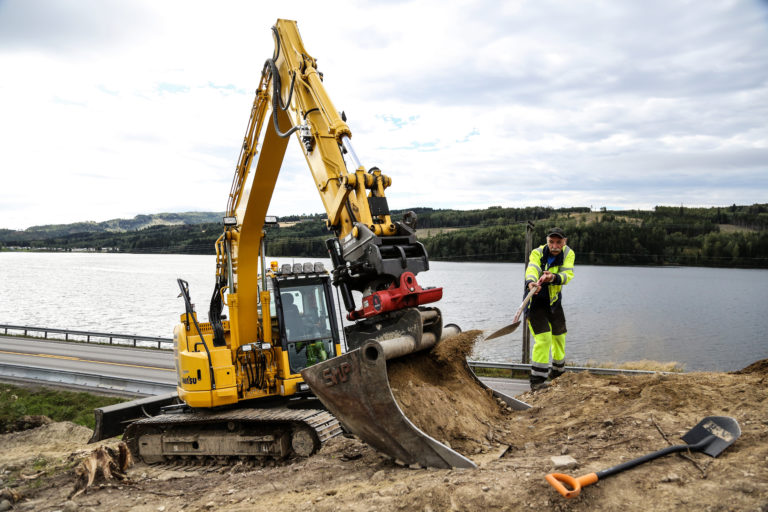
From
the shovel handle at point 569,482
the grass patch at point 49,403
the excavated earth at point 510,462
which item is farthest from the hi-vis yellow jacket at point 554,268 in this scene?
the grass patch at point 49,403

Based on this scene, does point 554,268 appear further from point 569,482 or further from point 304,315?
point 569,482

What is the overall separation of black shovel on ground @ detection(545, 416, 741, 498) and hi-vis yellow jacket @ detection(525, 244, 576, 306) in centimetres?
300

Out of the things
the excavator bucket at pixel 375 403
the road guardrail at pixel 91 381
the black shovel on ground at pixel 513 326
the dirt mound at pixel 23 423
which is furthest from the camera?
the road guardrail at pixel 91 381

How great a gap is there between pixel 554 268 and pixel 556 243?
1.09 feet

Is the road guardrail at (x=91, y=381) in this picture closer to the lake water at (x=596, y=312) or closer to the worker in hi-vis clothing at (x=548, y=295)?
the lake water at (x=596, y=312)

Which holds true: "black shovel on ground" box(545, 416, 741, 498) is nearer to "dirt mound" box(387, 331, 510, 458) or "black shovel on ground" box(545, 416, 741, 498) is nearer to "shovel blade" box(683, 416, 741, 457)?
"shovel blade" box(683, 416, 741, 457)

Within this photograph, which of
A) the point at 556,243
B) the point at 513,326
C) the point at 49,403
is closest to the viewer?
the point at 513,326

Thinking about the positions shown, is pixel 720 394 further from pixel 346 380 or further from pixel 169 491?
pixel 169 491

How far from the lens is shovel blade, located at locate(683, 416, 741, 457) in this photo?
372 cm

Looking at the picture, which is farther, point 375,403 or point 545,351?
point 545,351

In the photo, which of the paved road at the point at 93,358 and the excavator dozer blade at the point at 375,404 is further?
the paved road at the point at 93,358

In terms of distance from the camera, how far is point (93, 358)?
21.1 meters

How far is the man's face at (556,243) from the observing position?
6.93m

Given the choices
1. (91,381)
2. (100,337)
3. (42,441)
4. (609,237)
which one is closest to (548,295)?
(42,441)
